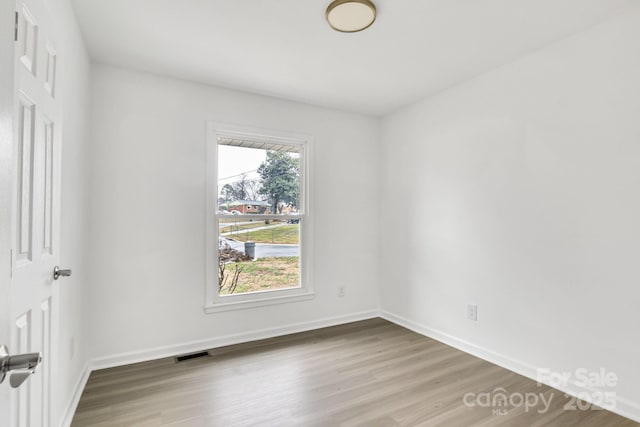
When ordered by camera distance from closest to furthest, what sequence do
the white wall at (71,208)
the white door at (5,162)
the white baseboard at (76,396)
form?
the white door at (5,162), the white wall at (71,208), the white baseboard at (76,396)

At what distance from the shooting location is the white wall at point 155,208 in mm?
2623

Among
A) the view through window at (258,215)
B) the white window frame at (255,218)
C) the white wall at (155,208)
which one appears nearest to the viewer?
the white wall at (155,208)

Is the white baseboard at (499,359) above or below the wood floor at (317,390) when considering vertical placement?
above

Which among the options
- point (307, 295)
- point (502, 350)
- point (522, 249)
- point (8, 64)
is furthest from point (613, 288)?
point (8, 64)

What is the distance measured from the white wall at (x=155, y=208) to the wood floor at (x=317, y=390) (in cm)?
30

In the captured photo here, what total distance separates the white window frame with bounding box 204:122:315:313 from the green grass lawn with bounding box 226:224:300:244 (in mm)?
77

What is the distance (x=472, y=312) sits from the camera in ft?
9.54

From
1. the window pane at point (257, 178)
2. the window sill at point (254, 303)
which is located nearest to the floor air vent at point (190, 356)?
the window sill at point (254, 303)

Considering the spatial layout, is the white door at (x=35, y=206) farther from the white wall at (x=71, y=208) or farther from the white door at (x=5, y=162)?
the white door at (x=5, y=162)

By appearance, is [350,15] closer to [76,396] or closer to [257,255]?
[257,255]

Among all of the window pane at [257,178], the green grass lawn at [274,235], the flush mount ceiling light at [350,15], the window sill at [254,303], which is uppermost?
the flush mount ceiling light at [350,15]

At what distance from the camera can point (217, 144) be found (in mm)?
3127

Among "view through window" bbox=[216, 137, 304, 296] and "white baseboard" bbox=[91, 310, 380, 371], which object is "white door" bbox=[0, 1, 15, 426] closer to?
"white baseboard" bbox=[91, 310, 380, 371]

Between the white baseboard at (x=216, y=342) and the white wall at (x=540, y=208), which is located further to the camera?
the white baseboard at (x=216, y=342)
